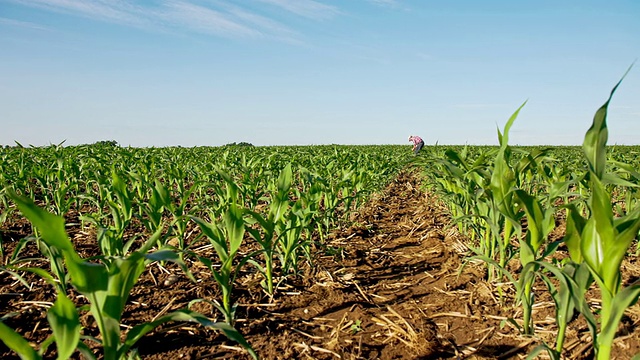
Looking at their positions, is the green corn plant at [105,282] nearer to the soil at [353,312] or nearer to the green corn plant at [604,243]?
the soil at [353,312]

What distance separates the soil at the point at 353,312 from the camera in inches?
99.4

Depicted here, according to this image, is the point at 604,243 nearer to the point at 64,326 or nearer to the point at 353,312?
the point at 353,312

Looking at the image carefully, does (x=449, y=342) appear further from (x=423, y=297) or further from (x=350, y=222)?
(x=350, y=222)

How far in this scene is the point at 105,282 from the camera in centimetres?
160

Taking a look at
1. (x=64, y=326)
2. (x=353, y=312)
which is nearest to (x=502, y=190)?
(x=353, y=312)

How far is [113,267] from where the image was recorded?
163 centimetres

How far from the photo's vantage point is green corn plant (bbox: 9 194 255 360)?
4.97 ft

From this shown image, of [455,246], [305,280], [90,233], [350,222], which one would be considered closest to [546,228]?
[305,280]

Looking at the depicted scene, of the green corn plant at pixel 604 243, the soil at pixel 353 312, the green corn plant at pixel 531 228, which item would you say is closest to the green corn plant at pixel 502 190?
the green corn plant at pixel 531 228

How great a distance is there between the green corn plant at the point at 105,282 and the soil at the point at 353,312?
0.25 meters

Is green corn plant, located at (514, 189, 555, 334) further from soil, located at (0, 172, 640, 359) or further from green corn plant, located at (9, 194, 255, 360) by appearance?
green corn plant, located at (9, 194, 255, 360)

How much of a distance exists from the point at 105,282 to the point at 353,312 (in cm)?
187

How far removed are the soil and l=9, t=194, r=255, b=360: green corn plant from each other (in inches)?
9.9

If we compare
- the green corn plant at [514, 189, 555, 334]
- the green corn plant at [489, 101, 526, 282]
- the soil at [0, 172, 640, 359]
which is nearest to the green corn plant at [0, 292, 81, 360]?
the soil at [0, 172, 640, 359]
